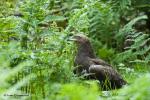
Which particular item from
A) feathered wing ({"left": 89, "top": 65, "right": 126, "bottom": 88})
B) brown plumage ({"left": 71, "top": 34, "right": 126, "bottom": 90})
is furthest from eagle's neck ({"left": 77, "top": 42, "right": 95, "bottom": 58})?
feathered wing ({"left": 89, "top": 65, "right": 126, "bottom": 88})

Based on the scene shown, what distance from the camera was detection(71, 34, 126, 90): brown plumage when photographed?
838 centimetres

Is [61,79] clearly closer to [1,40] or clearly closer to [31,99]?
[31,99]

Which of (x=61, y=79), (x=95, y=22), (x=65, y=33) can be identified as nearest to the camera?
(x=61, y=79)

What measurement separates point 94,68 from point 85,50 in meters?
1.04

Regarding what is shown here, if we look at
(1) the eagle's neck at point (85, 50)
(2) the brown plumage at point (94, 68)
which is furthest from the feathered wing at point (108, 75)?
(1) the eagle's neck at point (85, 50)

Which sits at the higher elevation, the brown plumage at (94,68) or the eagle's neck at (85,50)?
the eagle's neck at (85,50)

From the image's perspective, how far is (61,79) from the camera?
7059 mm

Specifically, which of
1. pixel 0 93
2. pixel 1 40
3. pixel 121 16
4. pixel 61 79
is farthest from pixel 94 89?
pixel 121 16

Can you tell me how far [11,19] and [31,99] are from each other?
6.23 feet

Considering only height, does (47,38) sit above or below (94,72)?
above

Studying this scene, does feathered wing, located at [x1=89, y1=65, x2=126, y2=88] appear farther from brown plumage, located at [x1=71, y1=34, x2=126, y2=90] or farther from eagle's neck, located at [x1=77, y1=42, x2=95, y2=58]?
eagle's neck, located at [x1=77, y1=42, x2=95, y2=58]

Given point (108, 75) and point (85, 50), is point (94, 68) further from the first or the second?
point (85, 50)

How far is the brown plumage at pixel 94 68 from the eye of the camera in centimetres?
838

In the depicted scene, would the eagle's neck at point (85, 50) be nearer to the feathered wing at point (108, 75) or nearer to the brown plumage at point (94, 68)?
the brown plumage at point (94, 68)
